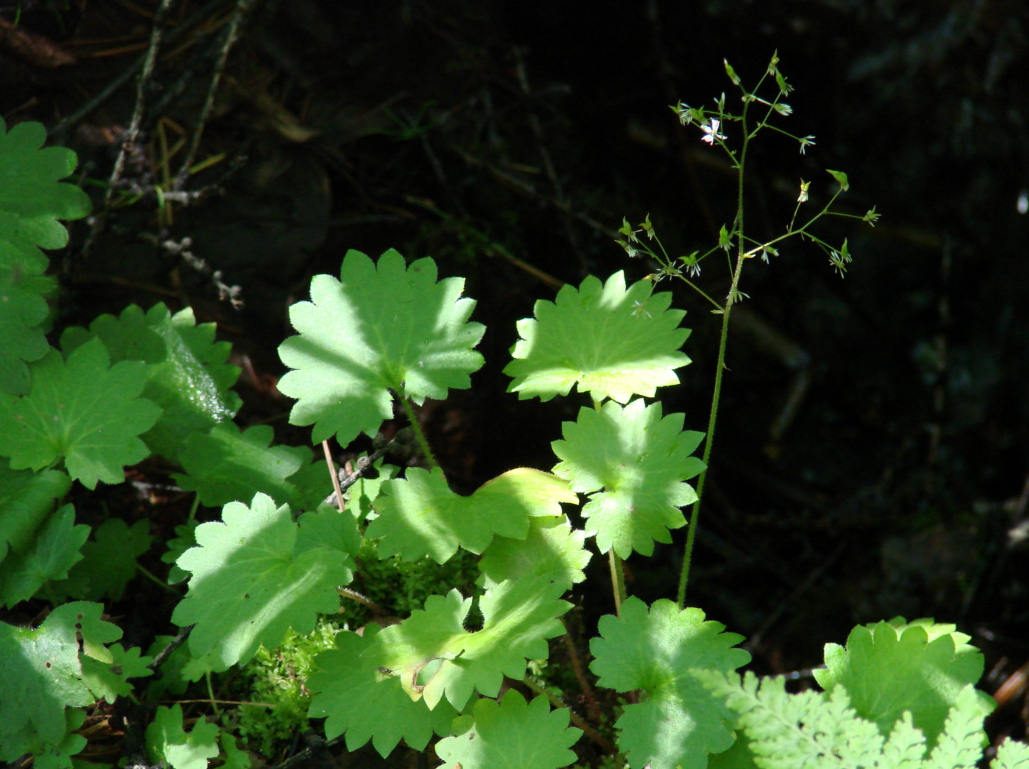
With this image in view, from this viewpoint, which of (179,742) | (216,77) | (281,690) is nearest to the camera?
(179,742)

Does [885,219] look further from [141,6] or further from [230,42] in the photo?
[141,6]

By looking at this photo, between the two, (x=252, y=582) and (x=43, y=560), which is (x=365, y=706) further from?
(x=43, y=560)

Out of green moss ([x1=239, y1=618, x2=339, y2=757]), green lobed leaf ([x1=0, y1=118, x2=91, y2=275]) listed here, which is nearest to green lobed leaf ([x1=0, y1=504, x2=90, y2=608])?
green moss ([x1=239, y1=618, x2=339, y2=757])

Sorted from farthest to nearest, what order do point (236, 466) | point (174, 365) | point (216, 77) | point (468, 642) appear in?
point (216, 77) < point (174, 365) < point (236, 466) < point (468, 642)

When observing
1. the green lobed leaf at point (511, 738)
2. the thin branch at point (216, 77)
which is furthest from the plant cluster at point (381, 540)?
the thin branch at point (216, 77)

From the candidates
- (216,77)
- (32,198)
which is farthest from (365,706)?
(216,77)

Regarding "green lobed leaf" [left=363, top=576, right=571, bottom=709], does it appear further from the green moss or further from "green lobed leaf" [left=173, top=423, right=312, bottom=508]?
"green lobed leaf" [left=173, top=423, right=312, bottom=508]

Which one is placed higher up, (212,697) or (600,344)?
(600,344)
